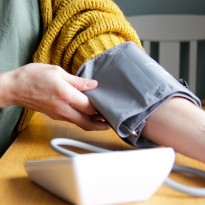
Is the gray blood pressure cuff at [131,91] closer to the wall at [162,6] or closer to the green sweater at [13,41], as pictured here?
the green sweater at [13,41]

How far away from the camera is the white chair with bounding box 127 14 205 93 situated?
1628mm

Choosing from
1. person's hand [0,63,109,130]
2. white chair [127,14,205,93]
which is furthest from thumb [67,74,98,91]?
white chair [127,14,205,93]

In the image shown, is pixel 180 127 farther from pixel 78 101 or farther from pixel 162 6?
pixel 162 6

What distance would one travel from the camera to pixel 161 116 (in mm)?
571

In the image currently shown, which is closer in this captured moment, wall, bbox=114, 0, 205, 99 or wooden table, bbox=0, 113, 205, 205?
wooden table, bbox=0, 113, 205, 205

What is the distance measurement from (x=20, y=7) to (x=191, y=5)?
1053mm

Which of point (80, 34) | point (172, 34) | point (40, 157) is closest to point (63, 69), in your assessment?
point (80, 34)

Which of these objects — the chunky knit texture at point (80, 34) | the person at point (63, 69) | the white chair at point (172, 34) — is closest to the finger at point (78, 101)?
the person at point (63, 69)

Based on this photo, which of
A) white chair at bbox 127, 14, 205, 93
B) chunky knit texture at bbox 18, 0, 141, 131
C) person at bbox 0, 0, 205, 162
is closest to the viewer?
person at bbox 0, 0, 205, 162

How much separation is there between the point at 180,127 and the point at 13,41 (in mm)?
333

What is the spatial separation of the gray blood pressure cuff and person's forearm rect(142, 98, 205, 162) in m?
0.01

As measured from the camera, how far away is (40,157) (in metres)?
0.59

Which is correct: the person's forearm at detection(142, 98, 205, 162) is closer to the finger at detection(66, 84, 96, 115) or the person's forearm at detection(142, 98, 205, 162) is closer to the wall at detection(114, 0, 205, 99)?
the finger at detection(66, 84, 96, 115)

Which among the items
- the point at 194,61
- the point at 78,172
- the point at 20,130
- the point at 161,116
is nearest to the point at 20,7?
the point at 20,130
